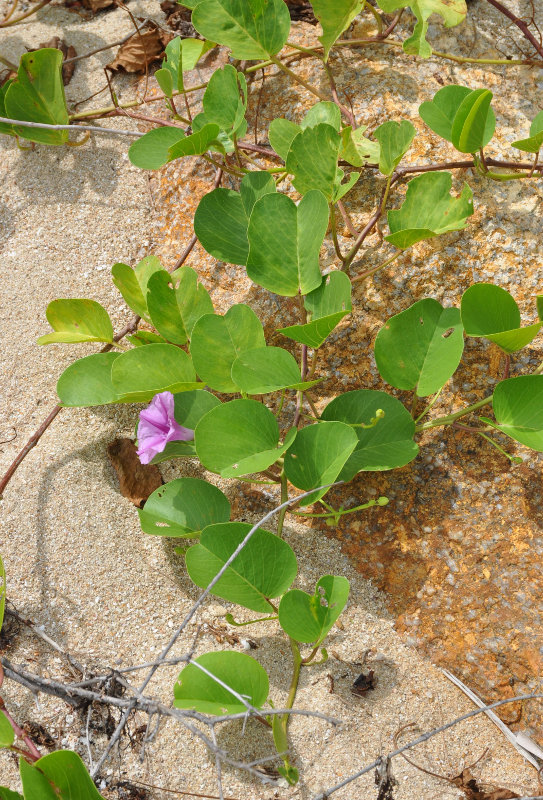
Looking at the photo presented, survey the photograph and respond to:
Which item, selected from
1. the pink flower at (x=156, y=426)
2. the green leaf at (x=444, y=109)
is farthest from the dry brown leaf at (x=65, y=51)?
the pink flower at (x=156, y=426)

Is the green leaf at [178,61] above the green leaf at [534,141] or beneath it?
above

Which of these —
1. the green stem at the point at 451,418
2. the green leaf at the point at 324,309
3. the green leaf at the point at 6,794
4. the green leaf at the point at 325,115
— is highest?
the green leaf at the point at 325,115

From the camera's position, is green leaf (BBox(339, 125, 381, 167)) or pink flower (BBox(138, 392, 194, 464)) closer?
pink flower (BBox(138, 392, 194, 464))

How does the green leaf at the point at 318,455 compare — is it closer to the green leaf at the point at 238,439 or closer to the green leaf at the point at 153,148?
the green leaf at the point at 238,439

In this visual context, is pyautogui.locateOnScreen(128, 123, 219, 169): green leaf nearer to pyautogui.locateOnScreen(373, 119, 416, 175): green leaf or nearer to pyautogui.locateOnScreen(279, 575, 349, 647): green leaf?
pyautogui.locateOnScreen(373, 119, 416, 175): green leaf

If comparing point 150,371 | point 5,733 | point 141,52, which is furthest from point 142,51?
point 5,733

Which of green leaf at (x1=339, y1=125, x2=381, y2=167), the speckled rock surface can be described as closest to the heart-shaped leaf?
the speckled rock surface
